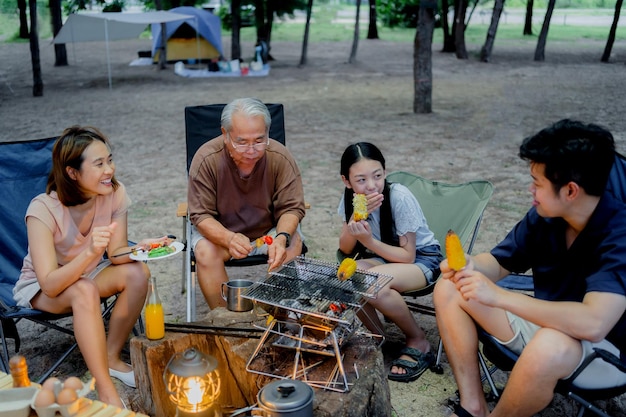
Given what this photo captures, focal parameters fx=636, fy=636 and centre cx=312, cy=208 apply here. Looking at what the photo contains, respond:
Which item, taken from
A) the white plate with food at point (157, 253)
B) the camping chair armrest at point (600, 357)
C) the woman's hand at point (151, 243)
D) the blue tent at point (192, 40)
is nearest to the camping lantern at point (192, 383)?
the white plate with food at point (157, 253)

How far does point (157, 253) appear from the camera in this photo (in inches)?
124

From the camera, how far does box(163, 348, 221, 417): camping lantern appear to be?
2.29 meters

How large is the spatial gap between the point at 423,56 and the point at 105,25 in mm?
8732

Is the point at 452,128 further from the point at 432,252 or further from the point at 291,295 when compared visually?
the point at 291,295

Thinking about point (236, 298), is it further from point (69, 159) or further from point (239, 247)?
point (69, 159)

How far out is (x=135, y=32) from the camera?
56.4 ft

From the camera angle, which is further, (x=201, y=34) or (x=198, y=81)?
(x=201, y=34)

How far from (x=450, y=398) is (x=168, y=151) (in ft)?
21.0

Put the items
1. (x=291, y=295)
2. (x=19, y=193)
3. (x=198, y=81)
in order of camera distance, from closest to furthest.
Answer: (x=291, y=295), (x=19, y=193), (x=198, y=81)

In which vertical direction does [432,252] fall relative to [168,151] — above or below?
above

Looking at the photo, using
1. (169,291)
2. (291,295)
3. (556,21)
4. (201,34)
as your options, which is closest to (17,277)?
(169,291)

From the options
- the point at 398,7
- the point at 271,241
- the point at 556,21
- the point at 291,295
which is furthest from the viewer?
the point at 556,21

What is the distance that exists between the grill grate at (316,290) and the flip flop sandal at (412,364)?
1.75ft

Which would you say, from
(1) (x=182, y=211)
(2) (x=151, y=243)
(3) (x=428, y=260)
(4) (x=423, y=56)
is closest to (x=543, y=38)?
(4) (x=423, y=56)
